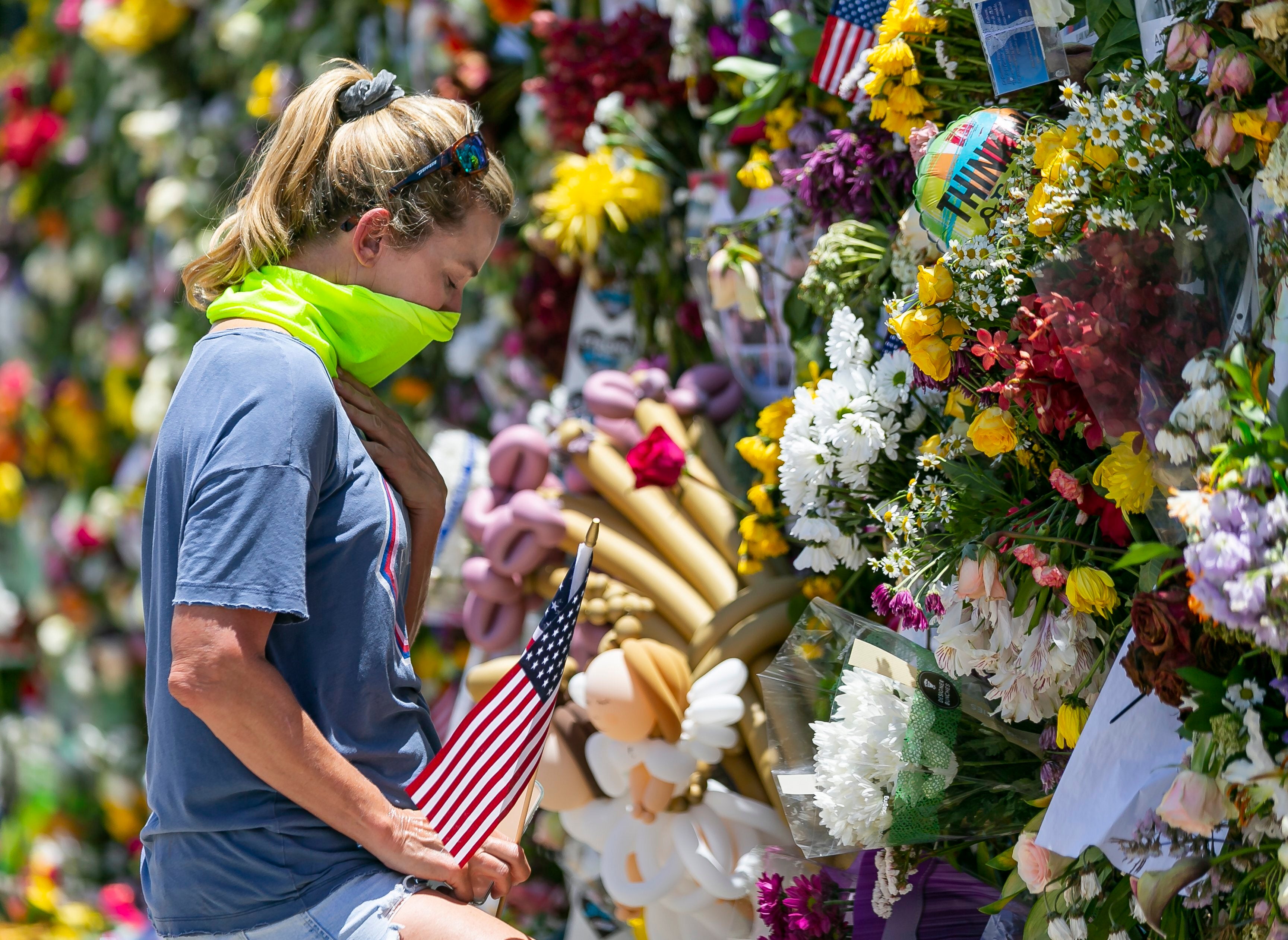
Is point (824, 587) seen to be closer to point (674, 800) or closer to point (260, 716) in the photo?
point (674, 800)

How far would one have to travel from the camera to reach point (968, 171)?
1570 mm

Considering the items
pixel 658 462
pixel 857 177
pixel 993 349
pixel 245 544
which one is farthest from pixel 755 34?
pixel 245 544

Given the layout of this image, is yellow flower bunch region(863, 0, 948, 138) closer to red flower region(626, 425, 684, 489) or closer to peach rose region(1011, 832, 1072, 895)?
red flower region(626, 425, 684, 489)

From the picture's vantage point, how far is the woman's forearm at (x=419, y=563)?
1638mm

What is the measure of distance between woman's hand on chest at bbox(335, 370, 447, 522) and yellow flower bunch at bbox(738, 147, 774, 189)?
87cm

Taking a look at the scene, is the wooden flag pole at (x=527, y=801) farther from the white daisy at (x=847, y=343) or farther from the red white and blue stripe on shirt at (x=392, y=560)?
the white daisy at (x=847, y=343)

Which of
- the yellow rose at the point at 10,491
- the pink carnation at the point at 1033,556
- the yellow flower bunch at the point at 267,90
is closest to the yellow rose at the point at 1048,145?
the pink carnation at the point at 1033,556

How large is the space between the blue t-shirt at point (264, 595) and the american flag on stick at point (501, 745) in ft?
0.17

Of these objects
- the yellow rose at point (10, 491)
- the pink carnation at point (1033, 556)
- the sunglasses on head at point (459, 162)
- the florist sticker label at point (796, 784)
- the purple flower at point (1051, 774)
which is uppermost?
the sunglasses on head at point (459, 162)

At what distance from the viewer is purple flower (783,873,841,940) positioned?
182cm

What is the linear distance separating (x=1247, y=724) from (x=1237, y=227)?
530 millimetres

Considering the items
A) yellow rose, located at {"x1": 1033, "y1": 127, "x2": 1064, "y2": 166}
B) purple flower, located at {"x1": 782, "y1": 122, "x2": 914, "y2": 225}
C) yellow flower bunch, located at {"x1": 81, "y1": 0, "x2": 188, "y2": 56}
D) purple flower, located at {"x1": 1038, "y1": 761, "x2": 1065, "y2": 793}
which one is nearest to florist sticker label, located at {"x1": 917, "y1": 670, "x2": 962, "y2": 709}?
purple flower, located at {"x1": 1038, "y1": 761, "x2": 1065, "y2": 793}

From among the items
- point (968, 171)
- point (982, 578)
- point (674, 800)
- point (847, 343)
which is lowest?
point (674, 800)

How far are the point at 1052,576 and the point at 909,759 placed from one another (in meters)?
0.33
